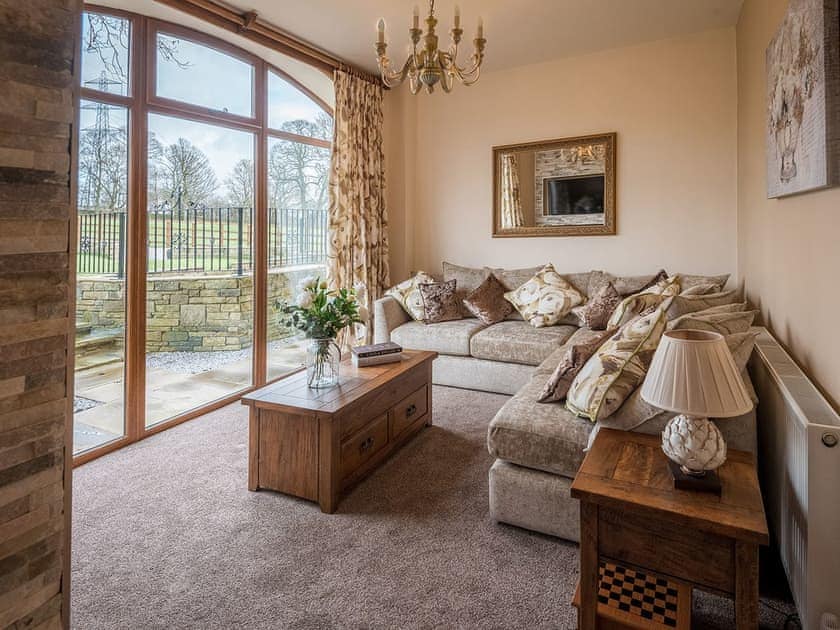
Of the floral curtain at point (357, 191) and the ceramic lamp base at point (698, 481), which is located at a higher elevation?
the floral curtain at point (357, 191)

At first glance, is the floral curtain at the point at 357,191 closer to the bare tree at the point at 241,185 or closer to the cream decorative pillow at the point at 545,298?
the bare tree at the point at 241,185

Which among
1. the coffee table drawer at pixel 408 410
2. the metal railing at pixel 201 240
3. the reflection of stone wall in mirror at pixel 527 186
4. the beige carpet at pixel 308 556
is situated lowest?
the beige carpet at pixel 308 556

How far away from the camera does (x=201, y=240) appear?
11.9ft

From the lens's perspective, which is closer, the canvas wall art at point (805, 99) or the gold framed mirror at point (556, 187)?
the canvas wall art at point (805, 99)

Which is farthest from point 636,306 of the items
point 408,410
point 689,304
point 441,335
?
point 441,335

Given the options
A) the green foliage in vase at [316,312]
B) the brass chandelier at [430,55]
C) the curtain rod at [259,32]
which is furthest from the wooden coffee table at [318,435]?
the curtain rod at [259,32]

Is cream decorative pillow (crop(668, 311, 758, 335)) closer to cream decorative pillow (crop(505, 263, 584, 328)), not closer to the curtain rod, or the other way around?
cream decorative pillow (crop(505, 263, 584, 328))

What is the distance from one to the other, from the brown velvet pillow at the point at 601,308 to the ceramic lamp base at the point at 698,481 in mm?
2704

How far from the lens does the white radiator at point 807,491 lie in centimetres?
136

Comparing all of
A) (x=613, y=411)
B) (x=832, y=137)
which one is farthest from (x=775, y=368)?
(x=832, y=137)

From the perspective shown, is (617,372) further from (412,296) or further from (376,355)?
(412,296)

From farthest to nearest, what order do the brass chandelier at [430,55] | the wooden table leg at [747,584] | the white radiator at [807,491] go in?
1. the brass chandelier at [430,55]
2. the white radiator at [807,491]
3. the wooden table leg at [747,584]

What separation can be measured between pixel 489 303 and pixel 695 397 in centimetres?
323

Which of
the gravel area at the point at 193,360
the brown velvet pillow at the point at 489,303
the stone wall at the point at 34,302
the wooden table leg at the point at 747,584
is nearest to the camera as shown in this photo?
the stone wall at the point at 34,302
